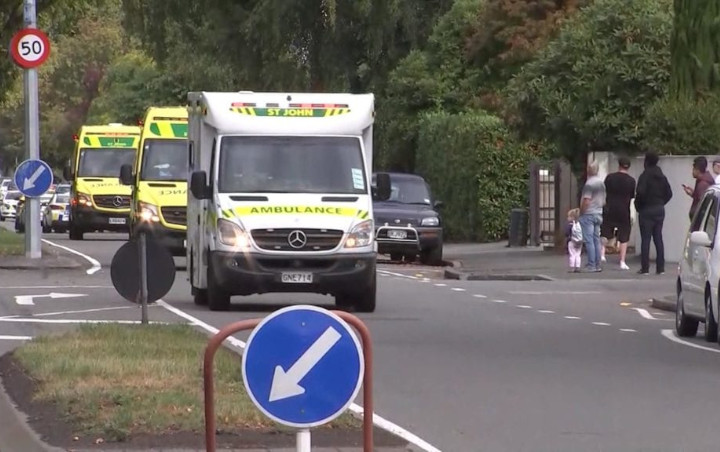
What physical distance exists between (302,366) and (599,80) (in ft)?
83.3

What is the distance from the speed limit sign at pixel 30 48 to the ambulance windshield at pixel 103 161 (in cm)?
1416

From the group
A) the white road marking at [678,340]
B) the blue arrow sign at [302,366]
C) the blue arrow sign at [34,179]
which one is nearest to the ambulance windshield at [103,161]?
the blue arrow sign at [34,179]

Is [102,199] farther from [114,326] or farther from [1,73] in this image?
[114,326]

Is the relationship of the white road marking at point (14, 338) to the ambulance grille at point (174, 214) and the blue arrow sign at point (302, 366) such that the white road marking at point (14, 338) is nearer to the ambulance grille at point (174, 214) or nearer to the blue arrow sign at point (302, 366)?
the blue arrow sign at point (302, 366)

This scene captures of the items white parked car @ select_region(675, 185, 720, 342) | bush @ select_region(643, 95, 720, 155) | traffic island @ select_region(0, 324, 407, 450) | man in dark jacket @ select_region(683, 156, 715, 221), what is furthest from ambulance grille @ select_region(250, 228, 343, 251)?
bush @ select_region(643, 95, 720, 155)

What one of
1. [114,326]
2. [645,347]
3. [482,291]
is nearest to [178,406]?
[114,326]

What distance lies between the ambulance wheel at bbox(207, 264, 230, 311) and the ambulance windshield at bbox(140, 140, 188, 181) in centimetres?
961

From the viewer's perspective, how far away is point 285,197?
1977 centimetres

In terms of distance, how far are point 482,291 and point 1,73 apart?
15.2 m

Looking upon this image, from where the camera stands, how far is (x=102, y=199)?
42.9 m

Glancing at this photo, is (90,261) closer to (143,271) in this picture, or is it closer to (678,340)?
(678,340)

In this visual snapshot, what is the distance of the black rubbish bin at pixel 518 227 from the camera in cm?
3766

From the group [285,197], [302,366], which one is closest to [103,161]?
[285,197]

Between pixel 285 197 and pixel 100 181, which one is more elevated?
pixel 285 197
